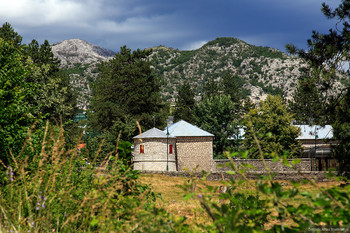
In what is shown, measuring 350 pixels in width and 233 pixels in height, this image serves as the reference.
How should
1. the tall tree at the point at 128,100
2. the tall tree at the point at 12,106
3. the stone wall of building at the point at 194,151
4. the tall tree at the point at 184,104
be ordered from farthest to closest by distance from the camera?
1. the tall tree at the point at 184,104
2. the tall tree at the point at 128,100
3. the stone wall of building at the point at 194,151
4. the tall tree at the point at 12,106

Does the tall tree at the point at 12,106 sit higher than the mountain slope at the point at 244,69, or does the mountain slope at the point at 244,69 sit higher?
the mountain slope at the point at 244,69

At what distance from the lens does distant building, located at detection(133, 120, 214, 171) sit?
134 ft

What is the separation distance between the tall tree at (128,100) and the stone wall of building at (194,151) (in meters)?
5.76

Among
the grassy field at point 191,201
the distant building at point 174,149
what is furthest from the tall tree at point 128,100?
the grassy field at point 191,201

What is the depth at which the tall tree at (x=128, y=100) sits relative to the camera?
46062mm

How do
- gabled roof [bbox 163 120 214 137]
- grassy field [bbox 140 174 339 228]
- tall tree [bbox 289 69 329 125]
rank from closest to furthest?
grassy field [bbox 140 174 339 228], tall tree [bbox 289 69 329 125], gabled roof [bbox 163 120 214 137]

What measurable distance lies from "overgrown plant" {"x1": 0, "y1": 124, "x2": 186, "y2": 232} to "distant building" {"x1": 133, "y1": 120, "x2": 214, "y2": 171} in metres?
33.8

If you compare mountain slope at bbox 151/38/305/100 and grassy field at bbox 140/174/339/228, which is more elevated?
mountain slope at bbox 151/38/305/100

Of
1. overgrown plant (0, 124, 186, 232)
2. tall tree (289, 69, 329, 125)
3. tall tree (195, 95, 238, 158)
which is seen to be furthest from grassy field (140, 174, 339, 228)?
tall tree (195, 95, 238, 158)

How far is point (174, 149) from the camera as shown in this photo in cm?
4266

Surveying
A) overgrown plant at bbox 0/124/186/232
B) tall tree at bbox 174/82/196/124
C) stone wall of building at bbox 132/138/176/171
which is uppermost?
tall tree at bbox 174/82/196/124

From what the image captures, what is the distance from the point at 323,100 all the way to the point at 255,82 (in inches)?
6291

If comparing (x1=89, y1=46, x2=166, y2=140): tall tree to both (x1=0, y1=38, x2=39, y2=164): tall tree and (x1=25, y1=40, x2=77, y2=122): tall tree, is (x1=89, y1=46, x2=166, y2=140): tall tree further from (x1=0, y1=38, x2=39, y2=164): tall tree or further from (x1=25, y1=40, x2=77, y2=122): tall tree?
(x1=0, y1=38, x2=39, y2=164): tall tree

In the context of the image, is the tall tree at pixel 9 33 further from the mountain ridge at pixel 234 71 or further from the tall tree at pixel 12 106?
the mountain ridge at pixel 234 71
